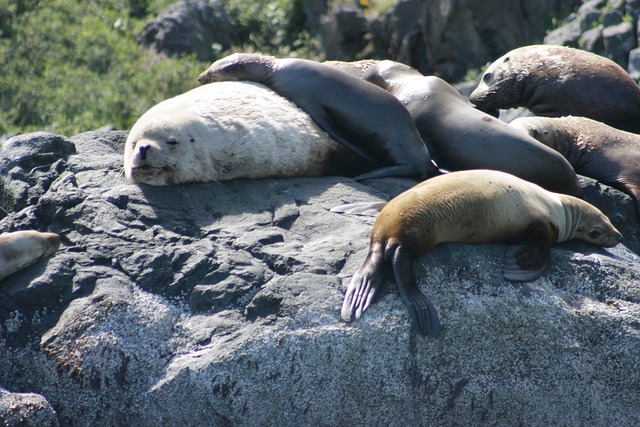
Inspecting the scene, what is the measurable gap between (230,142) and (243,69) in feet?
3.72

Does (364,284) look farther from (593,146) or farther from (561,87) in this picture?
(561,87)

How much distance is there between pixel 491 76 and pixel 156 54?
24.5 feet

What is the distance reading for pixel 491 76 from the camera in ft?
28.8

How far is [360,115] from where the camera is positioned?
261 inches

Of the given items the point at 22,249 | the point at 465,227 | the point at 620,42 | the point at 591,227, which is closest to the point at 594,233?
the point at 591,227

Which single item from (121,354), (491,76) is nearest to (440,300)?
(121,354)

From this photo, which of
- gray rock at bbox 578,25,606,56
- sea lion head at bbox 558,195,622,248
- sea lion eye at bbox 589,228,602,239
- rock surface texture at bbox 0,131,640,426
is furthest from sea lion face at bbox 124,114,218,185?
gray rock at bbox 578,25,606,56

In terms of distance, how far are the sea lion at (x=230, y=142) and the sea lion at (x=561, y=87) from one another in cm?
249

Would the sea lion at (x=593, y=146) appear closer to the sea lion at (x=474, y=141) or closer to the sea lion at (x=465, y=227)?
the sea lion at (x=474, y=141)

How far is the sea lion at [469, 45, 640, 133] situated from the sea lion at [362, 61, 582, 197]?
1648 millimetres

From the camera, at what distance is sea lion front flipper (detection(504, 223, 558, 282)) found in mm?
4957

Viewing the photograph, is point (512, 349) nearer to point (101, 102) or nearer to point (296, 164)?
point (296, 164)

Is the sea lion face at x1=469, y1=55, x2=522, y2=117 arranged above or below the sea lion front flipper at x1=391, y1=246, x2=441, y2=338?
below

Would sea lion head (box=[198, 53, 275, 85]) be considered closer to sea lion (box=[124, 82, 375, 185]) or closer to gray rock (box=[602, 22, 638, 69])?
sea lion (box=[124, 82, 375, 185])
